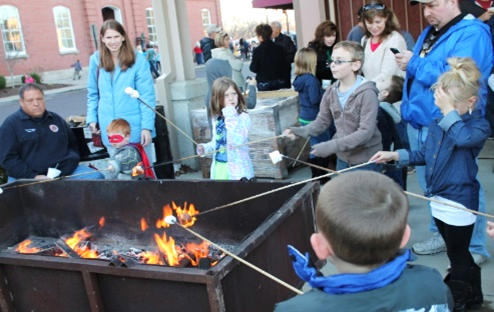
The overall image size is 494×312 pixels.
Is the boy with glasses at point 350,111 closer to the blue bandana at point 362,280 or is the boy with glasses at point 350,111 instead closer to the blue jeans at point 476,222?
the blue jeans at point 476,222

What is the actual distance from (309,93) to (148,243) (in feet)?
8.21

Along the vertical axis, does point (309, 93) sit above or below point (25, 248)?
above

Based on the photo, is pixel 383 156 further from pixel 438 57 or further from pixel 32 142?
pixel 32 142

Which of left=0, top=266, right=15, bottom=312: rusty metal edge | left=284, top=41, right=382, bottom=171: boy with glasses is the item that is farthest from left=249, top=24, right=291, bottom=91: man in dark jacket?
left=0, top=266, right=15, bottom=312: rusty metal edge

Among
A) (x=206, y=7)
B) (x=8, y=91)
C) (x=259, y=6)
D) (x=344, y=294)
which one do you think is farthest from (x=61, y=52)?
(x=344, y=294)

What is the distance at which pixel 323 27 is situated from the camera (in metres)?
6.32

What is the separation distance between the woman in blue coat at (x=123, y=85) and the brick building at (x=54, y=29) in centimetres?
2445

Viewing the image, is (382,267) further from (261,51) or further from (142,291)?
(261,51)

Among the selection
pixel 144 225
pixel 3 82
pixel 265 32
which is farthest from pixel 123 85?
pixel 3 82

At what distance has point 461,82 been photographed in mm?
2807

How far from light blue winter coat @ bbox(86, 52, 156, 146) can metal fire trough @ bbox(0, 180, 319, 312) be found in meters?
1.05

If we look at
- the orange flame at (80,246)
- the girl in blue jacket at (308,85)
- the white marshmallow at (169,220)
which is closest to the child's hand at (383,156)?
the white marshmallow at (169,220)

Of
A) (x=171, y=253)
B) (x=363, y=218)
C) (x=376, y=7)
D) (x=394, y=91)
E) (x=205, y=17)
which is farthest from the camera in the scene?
(x=205, y=17)

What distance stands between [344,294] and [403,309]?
0.17 m
